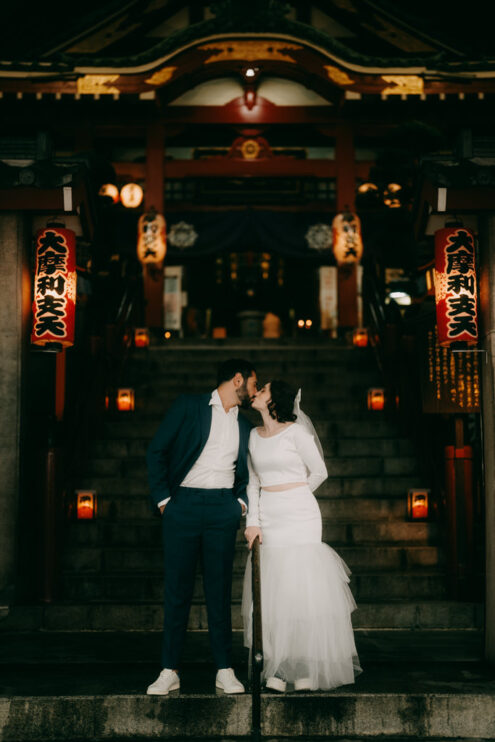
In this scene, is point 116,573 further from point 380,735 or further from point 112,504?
point 380,735

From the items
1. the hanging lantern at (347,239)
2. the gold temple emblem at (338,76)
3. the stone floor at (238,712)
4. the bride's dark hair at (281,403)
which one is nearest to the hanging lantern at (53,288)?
the bride's dark hair at (281,403)

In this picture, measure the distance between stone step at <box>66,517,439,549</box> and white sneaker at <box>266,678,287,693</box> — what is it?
3031 millimetres

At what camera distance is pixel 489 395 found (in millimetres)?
6426

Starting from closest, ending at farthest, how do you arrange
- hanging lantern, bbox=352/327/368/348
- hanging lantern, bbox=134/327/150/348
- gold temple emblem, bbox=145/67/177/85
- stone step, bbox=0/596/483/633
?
stone step, bbox=0/596/483/633, hanging lantern, bbox=352/327/368/348, hanging lantern, bbox=134/327/150/348, gold temple emblem, bbox=145/67/177/85

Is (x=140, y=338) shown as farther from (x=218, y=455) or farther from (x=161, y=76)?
(x=218, y=455)

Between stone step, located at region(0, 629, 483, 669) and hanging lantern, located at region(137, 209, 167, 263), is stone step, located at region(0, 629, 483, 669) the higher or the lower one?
the lower one

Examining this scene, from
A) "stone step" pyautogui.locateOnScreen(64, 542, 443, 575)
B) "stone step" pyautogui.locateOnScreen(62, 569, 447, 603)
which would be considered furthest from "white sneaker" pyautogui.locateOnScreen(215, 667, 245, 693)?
"stone step" pyautogui.locateOnScreen(64, 542, 443, 575)

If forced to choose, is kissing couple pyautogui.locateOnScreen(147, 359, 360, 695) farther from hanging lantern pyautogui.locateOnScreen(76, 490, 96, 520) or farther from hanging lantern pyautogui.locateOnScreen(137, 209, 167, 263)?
hanging lantern pyautogui.locateOnScreen(137, 209, 167, 263)

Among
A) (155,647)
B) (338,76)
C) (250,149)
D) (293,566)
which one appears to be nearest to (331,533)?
(155,647)

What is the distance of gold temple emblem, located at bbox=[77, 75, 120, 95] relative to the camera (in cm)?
1530

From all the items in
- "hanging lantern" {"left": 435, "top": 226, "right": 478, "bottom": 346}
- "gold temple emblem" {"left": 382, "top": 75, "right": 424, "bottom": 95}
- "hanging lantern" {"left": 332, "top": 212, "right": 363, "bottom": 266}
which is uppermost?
"gold temple emblem" {"left": 382, "top": 75, "right": 424, "bottom": 95}

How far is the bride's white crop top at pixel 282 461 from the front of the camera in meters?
5.48

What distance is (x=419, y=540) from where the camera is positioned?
8375 millimetres

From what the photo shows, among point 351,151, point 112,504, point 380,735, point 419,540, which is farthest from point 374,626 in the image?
point 351,151
